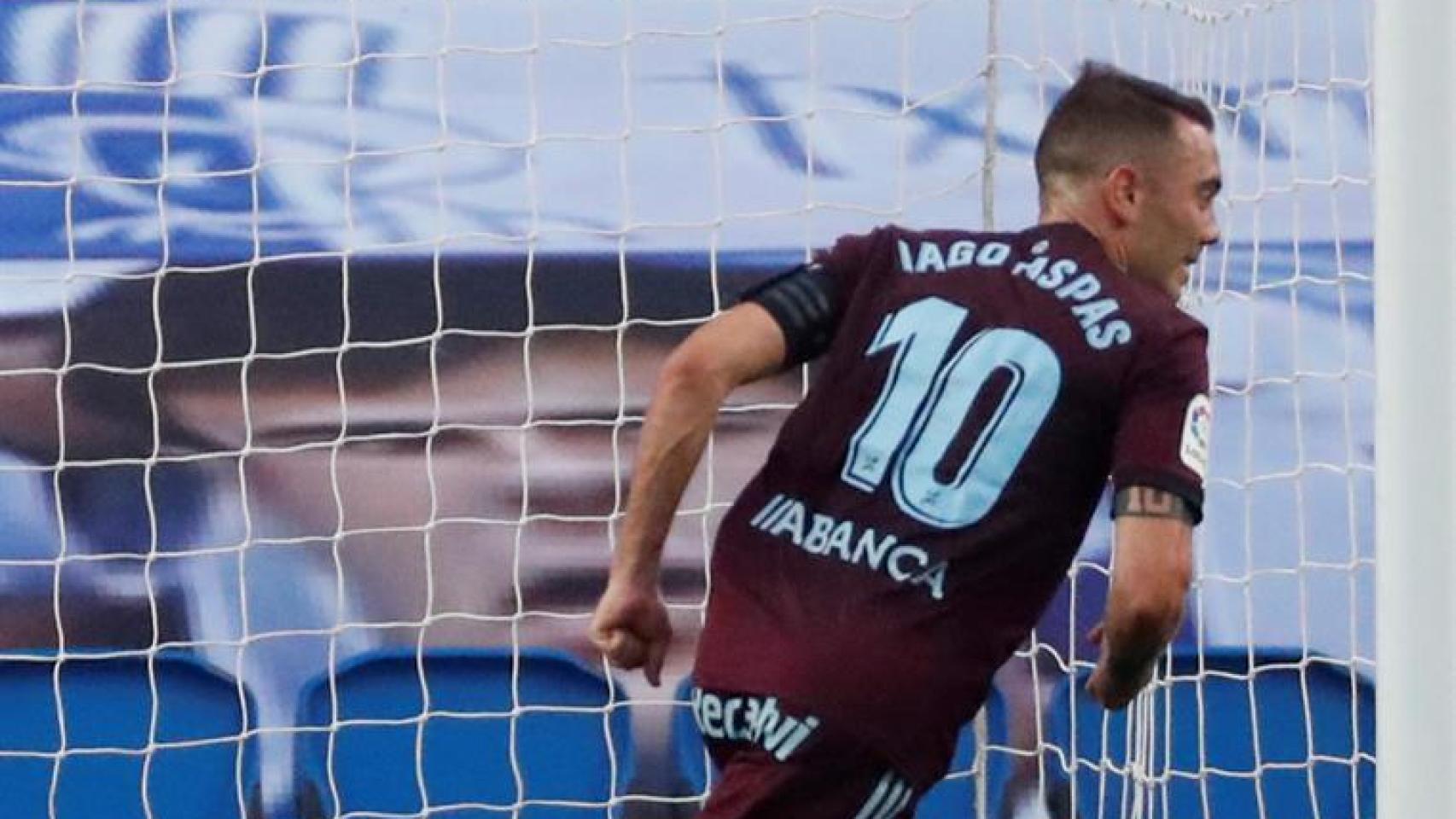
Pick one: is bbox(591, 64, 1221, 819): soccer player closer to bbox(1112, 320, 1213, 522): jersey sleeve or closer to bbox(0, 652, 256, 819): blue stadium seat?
bbox(1112, 320, 1213, 522): jersey sleeve

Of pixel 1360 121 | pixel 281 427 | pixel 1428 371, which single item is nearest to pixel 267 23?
pixel 281 427

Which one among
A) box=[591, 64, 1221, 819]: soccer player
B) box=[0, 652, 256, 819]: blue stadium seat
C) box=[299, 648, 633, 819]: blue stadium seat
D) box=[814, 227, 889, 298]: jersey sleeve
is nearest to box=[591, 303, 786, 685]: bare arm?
box=[591, 64, 1221, 819]: soccer player

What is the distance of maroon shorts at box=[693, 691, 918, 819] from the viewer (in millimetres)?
2680

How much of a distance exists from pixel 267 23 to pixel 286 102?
110 millimetres

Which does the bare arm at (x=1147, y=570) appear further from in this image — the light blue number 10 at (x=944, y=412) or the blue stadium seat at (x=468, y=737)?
the blue stadium seat at (x=468, y=737)

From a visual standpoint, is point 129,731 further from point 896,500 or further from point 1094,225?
point 1094,225

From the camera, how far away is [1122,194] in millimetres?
2883

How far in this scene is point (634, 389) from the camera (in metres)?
3.94

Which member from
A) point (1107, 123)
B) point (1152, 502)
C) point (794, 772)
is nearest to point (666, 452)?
point (794, 772)

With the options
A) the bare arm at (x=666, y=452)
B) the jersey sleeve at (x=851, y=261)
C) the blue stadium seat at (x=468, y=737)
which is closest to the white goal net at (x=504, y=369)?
the blue stadium seat at (x=468, y=737)

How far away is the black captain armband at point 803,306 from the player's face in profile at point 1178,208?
1.07 ft

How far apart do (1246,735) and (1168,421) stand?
4.57ft

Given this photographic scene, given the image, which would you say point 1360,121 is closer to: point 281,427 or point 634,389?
point 634,389

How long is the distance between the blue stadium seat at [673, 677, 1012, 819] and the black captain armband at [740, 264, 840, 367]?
47.4 inches
